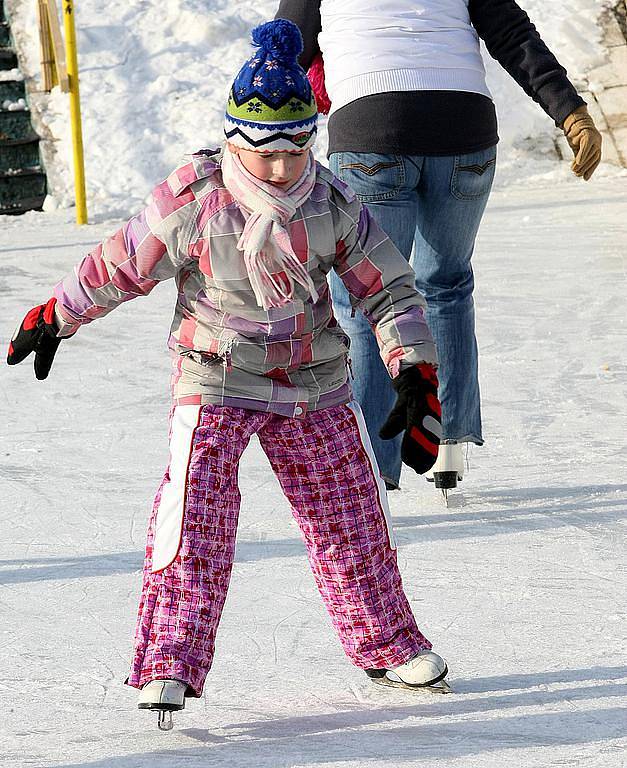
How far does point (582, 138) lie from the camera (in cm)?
310

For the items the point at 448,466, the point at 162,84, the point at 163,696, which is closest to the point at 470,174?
the point at 448,466

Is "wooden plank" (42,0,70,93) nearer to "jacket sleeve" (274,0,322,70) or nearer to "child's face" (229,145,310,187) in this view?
"jacket sleeve" (274,0,322,70)

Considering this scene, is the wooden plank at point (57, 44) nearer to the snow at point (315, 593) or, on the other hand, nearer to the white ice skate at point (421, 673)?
the snow at point (315, 593)

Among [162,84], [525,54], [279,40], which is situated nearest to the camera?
[279,40]

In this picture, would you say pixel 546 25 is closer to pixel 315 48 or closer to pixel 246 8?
pixel 246 8

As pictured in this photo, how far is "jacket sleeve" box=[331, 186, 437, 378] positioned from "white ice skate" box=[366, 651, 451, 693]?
1.67 feet

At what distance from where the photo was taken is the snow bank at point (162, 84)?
29.1 ft

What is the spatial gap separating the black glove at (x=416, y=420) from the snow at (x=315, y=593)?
0.45 meters

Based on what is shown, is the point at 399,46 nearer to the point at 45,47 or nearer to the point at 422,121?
the point at 422,121

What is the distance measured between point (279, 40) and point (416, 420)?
2.20ft

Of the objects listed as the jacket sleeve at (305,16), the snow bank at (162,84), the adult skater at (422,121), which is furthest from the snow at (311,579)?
the snow bank at (162,84)

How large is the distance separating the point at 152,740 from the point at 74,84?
633cm

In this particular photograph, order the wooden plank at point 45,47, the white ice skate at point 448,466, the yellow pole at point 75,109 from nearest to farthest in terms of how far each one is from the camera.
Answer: the white ice skate at point 448,466 < the yellow pole at point 75,109 < the wooden plank at point 45,47

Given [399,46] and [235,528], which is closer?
[235,528]
